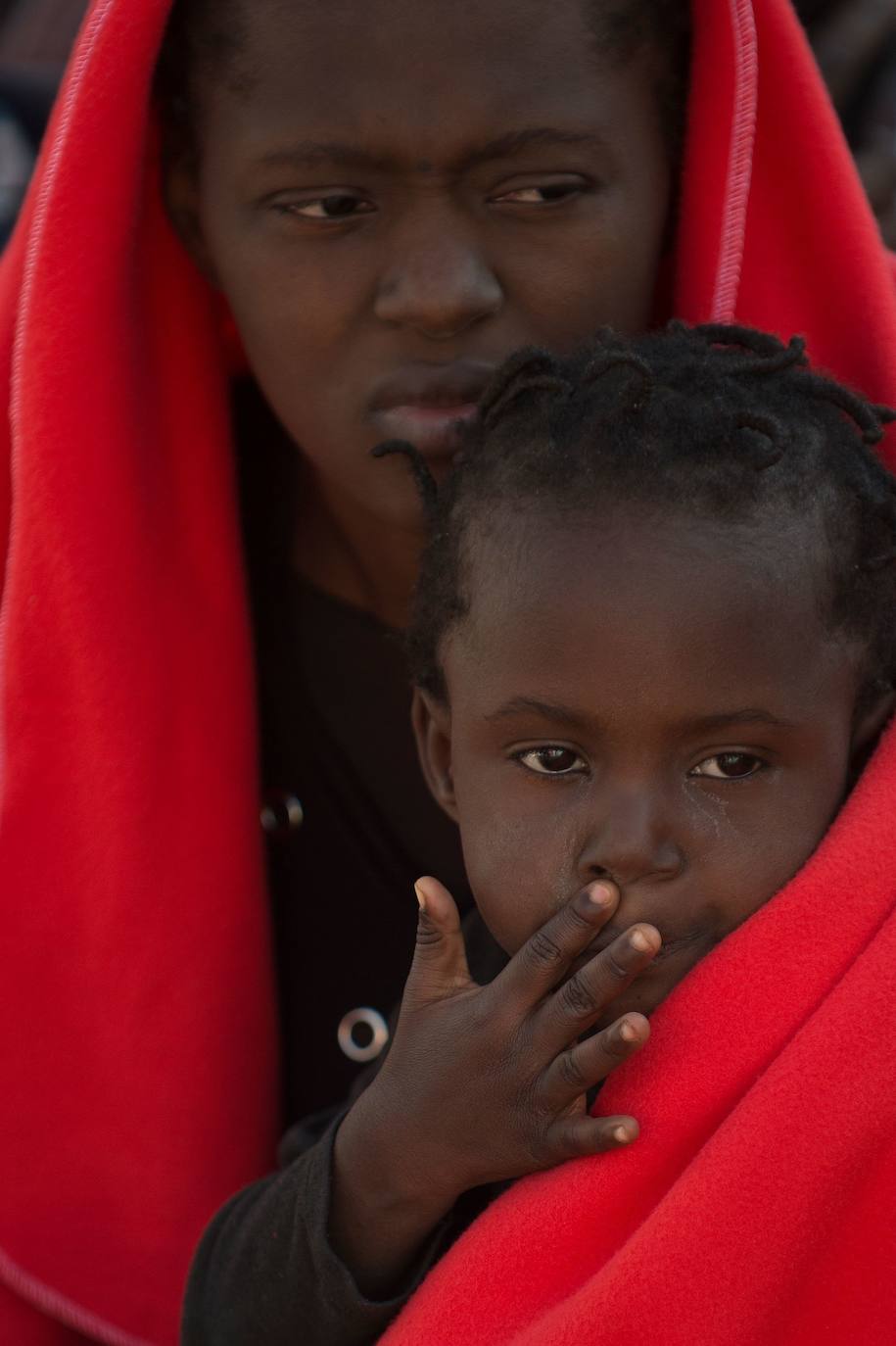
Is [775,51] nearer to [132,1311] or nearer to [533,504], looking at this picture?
[533,504]

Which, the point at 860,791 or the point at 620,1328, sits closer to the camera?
the point at 620,1328

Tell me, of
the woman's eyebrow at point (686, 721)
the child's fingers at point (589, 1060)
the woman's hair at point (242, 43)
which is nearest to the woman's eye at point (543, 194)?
the woman's hair at point (242, 43)

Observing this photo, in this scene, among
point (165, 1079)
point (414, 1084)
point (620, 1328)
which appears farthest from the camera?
point (165, 1079)

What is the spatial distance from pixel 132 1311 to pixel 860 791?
2.86 feet

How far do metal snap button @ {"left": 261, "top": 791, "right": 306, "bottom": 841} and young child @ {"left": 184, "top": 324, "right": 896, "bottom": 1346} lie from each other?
0.45 metres

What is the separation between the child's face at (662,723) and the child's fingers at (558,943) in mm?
39

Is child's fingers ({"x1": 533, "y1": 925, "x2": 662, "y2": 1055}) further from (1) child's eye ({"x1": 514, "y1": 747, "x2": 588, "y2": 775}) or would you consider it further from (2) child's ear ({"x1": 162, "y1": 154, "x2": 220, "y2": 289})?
(2) child's ear ({"x1": 162, "y1": 154, "x2": 220, "y2": 289})

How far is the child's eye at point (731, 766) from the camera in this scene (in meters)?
1.21

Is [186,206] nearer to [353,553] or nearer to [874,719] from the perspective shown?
[353,553]

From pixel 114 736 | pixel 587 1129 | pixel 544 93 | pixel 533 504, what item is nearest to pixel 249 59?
pixel 544 93

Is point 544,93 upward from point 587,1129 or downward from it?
upward

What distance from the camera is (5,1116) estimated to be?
1604mm

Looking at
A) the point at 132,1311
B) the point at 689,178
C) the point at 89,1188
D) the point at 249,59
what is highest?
the point at 249,59

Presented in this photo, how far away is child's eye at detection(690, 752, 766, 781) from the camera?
121 cm
